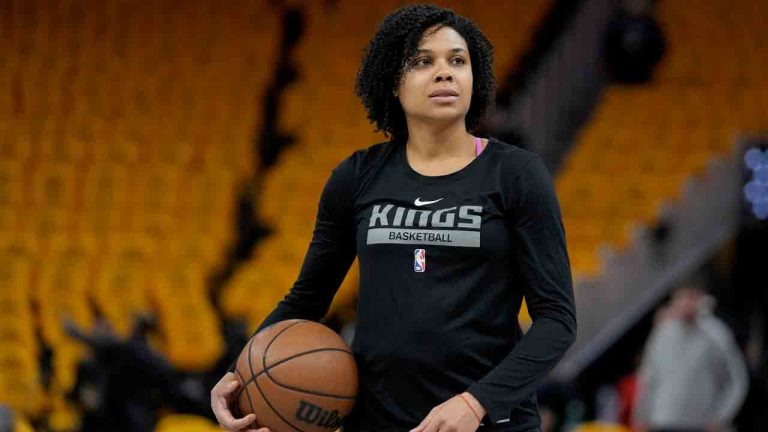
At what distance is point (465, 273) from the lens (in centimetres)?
251

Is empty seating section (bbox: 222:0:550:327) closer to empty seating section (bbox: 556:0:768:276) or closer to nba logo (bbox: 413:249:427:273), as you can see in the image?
empty seating section (bbox: 556:0:768:276)

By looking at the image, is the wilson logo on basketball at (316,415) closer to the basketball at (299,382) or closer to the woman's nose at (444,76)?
the basketball at (299,382)

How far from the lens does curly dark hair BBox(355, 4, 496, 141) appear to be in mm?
2633

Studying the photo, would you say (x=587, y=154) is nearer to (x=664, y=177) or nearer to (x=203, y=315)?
(x=664, y=177)

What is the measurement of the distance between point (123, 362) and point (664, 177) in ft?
17.0

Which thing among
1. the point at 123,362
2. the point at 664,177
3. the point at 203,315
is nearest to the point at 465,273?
the point at 123,362

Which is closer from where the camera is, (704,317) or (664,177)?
(704,317)

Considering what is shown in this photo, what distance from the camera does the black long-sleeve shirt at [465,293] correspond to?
2471 mm

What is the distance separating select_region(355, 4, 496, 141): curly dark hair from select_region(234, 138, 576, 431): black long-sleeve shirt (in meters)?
0.18

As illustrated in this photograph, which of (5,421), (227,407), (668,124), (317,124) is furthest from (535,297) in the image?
(317,124)

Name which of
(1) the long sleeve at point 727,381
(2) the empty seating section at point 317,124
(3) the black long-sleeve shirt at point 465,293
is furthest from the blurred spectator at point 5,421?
(2) the empty seating section at point 317,124

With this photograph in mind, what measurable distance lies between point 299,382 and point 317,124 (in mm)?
9085

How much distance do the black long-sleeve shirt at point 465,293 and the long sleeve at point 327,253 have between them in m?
0.13

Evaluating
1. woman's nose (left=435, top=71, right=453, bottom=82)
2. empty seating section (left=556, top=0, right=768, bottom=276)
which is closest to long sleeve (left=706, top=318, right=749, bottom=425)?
empty seating section (left=556, top=0, right=768, bottom=276)
